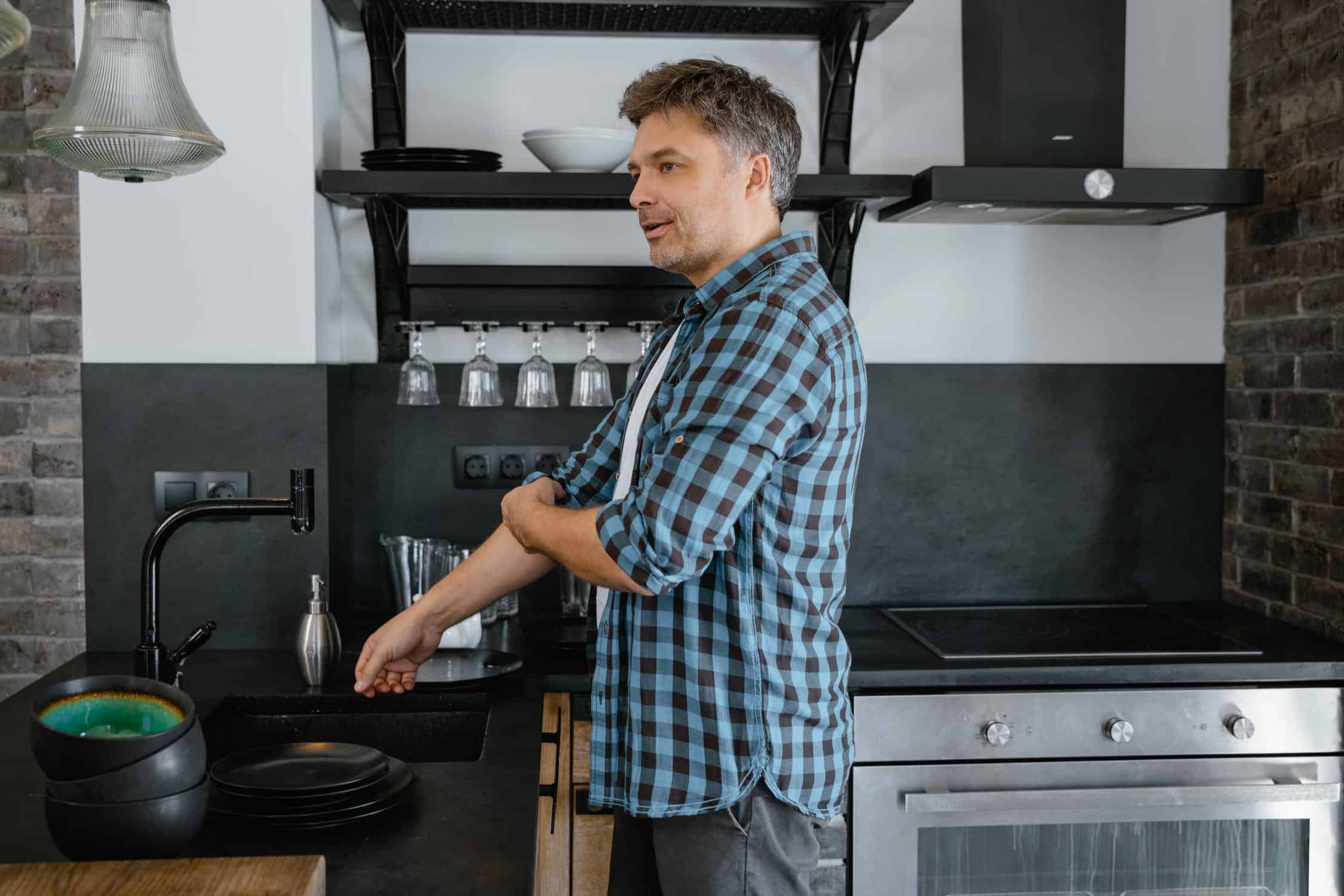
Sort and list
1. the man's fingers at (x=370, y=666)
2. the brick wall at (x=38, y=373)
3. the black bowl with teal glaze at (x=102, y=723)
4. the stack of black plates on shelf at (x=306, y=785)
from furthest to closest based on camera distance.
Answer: the brick wall at (x=38, y=373) < the man's fingers at (x=370, y=666) < the stack of black plates on shelf at (x=306, y=785) < the black bowl with teal glaze at (x=102, y=723)

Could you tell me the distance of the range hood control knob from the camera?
88.5 inches

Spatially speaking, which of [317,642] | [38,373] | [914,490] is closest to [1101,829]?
[914,490]

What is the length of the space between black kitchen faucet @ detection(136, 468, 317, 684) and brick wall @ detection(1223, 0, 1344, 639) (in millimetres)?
2017

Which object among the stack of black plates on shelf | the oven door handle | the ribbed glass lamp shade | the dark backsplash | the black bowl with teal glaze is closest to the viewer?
the black bowl with teal glaze

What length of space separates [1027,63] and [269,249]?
1.58m

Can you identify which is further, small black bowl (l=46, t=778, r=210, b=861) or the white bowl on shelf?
the white bowl on shelf

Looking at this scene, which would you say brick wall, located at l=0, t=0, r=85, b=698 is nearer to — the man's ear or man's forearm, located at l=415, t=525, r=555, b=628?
man's forearm, located at l=415, t=525, r=555, b=628

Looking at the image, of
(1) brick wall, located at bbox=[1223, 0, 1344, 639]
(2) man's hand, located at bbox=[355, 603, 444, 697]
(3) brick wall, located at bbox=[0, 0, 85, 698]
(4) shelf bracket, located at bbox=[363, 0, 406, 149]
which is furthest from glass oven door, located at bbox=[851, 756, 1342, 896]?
(3) brick wall, located at bbox=[0, 0, 85, 698]

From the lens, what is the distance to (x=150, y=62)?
1.53 meters

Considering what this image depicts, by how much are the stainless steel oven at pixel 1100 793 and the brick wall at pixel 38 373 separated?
1.77 metres

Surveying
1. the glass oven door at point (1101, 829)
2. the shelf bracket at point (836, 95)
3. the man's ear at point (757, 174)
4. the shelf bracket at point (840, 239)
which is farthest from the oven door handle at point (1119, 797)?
the shelf bracket at point (836, 95)

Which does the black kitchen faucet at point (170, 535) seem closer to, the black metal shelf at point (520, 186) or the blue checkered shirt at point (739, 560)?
the blue checkered shirt at point (739, 560)

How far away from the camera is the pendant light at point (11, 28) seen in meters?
1.15

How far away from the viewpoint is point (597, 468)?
6.31 ft
